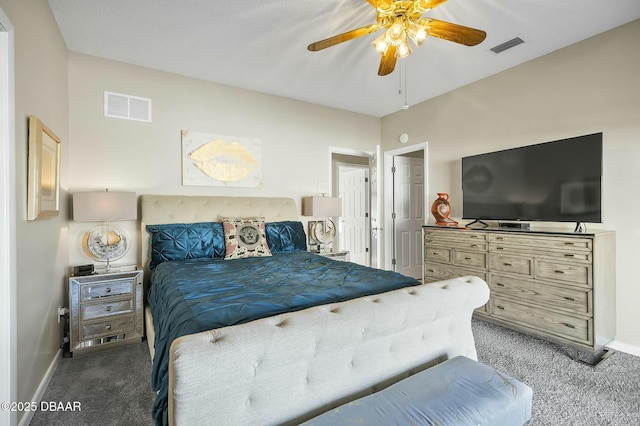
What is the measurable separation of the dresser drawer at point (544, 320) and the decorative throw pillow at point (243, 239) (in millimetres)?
2447

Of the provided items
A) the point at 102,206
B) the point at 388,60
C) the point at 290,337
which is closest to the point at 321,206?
the point at 388,60

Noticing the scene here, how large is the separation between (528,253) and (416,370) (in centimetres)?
190

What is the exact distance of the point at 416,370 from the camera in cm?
162

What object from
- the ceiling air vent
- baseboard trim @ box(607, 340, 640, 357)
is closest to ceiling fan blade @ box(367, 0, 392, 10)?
the ceiling air vent

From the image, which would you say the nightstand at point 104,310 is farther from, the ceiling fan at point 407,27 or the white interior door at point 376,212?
the white interior door at point 376,212

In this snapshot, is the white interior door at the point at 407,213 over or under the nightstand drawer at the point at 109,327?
over

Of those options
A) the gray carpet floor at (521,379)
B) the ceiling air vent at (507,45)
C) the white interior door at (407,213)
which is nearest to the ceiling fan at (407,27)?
the ceiling air vent at (507,45)

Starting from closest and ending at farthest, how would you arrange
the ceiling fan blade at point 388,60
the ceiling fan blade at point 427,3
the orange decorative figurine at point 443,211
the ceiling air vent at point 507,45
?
the ceiling fan blade at point 427,3 → the ceiling fan blade at point 388,60 → the ceiling air vent at point 507,45 → the orange decorative figurine at point 443,211

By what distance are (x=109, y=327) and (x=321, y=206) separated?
8.60ft

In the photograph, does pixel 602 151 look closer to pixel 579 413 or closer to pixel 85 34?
pixel 579 413

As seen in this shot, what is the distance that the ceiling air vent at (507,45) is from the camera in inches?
108

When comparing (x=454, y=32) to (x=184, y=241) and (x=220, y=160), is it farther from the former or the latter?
(x=184, y=241)

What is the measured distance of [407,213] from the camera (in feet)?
16.9

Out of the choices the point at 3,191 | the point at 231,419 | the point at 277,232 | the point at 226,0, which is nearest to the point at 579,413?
the point at 231,419
